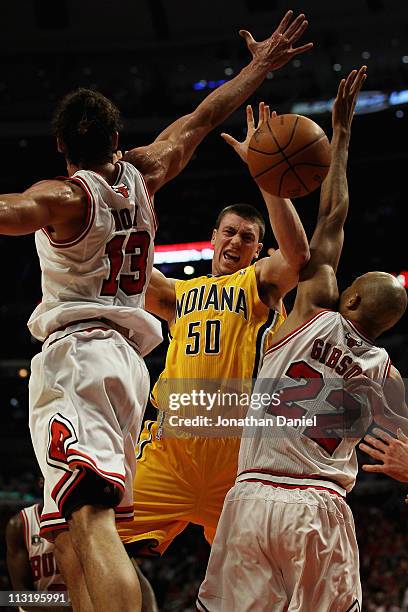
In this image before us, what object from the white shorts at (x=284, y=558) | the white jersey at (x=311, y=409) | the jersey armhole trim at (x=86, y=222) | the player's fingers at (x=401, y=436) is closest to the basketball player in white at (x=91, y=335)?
the jersey armhole trim at (x=86, y=222)

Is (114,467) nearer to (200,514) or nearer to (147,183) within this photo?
(147,183)

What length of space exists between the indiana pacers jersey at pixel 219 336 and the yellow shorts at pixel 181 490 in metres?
0.26

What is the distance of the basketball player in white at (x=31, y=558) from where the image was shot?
5.93 m

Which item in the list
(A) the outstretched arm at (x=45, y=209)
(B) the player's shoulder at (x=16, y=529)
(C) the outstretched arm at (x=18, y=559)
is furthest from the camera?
(B) the player's shoulder at (x=16, y=529)

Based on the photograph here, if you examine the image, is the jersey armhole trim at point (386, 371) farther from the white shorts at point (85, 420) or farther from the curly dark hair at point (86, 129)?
the curly dark hair at point (86, 129)

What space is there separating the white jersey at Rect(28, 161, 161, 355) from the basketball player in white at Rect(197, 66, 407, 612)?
2.62ft

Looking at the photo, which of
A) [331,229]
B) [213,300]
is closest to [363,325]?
[331,229]

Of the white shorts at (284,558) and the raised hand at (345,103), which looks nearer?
the white shorts at (284,558)

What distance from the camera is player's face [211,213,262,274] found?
5.27 metres

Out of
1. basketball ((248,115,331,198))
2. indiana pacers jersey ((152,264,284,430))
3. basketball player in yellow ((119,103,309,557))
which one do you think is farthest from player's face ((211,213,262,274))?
basketball ((248,115,331,198))

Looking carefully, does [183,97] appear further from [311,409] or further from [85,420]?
[85,420]

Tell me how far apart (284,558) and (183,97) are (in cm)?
1719

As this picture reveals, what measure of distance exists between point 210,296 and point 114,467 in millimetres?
2102
